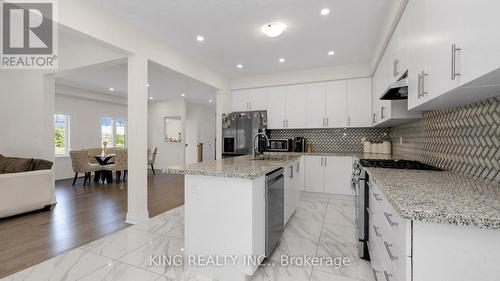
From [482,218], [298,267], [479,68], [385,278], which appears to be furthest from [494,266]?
[298,267]

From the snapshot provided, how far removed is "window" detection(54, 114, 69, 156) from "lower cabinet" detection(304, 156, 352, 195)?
7015mm

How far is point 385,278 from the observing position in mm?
1215

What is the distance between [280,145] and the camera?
4.62 meters

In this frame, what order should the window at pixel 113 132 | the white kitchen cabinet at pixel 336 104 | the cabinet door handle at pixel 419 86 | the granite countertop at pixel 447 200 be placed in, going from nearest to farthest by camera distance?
the granite countertop at pixel 447 200
the cabinet door handle at pixel 419 86
the white kitchen cabinet at pixel 336 104
the window at pixel 113 132

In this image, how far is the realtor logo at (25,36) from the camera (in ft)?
8.08

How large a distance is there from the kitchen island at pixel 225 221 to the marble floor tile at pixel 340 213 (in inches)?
63.1

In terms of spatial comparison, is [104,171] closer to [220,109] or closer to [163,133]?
[163,133]

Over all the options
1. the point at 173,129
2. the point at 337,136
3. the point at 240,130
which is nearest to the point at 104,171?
the point at 173,129

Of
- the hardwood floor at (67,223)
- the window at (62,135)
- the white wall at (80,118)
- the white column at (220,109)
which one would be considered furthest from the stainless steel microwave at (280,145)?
the window at (62,135)

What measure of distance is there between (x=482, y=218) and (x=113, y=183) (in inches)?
264

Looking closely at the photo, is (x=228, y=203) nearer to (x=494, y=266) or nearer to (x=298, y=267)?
(x=298, y=267)

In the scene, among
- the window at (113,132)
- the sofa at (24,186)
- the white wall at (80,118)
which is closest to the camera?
the sofa at (24,186)

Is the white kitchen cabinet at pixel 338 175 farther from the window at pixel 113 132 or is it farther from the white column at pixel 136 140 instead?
the window at pixel 113 132

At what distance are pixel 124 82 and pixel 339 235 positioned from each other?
19.4 feet
